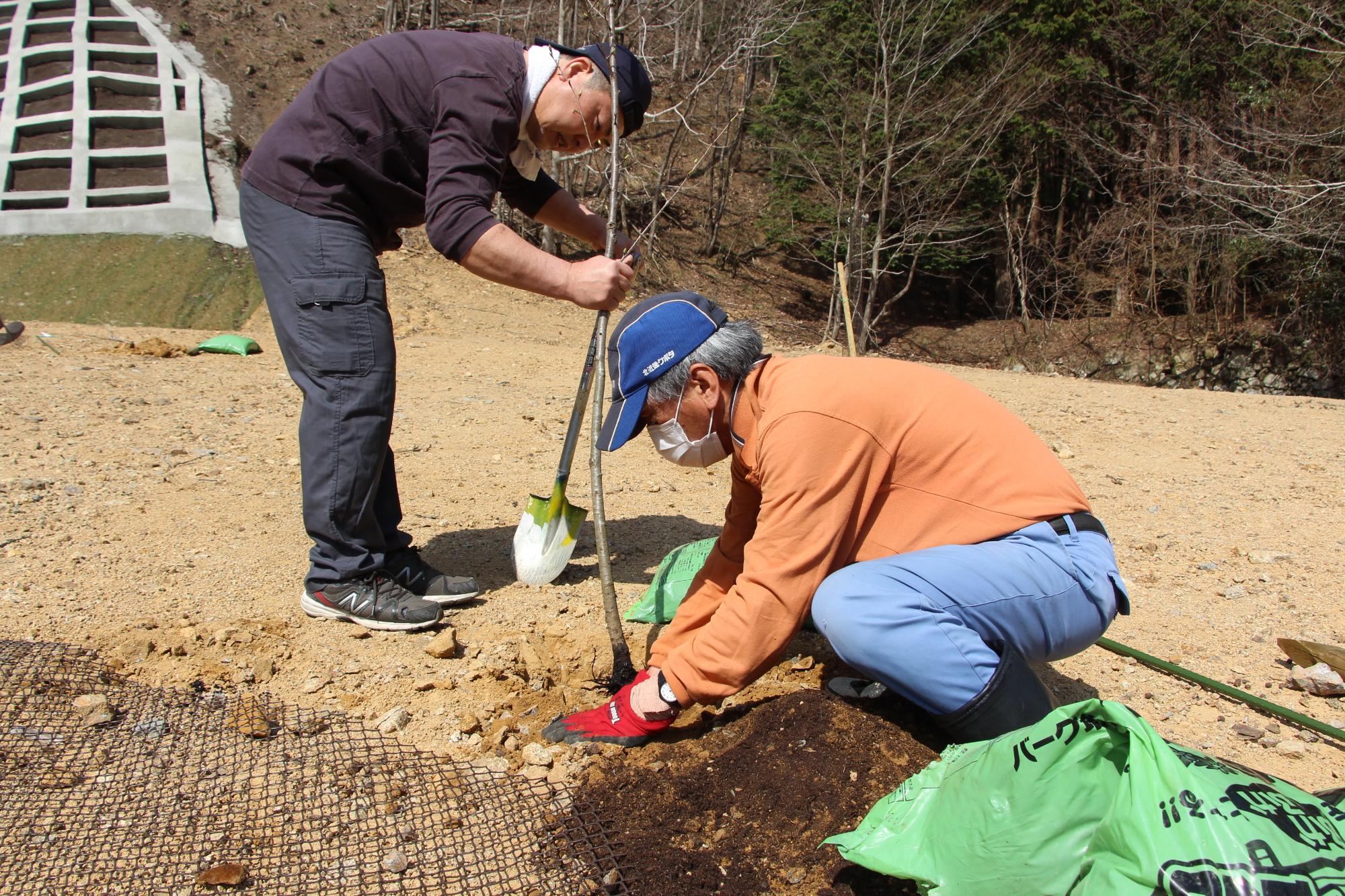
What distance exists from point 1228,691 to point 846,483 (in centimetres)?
126

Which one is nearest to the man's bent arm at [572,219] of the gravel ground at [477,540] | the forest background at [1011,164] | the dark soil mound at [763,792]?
the gravel ground at [477,540]

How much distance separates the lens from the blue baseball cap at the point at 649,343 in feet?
5.87

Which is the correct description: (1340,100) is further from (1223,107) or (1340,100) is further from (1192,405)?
(1192,405)

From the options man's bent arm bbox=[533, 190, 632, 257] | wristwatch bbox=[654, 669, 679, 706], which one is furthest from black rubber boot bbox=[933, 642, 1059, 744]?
man's bent arm bbox=[533, 190, 632, 257]

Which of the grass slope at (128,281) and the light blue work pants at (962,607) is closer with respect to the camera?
Result: the light blue work pants at (962,607)

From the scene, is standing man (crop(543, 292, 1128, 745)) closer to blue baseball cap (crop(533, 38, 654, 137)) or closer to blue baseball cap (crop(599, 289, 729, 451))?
blue baseball cap (crop(599, 289, 729, 451))

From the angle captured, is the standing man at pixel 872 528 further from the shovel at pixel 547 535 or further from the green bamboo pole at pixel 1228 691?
the shovel at pixel 547 535

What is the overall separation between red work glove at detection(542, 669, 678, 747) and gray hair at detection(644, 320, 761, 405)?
1.93 feet

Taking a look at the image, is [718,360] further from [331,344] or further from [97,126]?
[97,126]

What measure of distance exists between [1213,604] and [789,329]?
34.5 ft

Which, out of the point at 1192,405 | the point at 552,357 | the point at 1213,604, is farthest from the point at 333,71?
the point at 1192,405

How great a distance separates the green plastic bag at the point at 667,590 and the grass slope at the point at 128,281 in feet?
20.9

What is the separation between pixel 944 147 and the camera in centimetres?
1248

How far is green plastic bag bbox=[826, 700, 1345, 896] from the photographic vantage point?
41.7 inches
